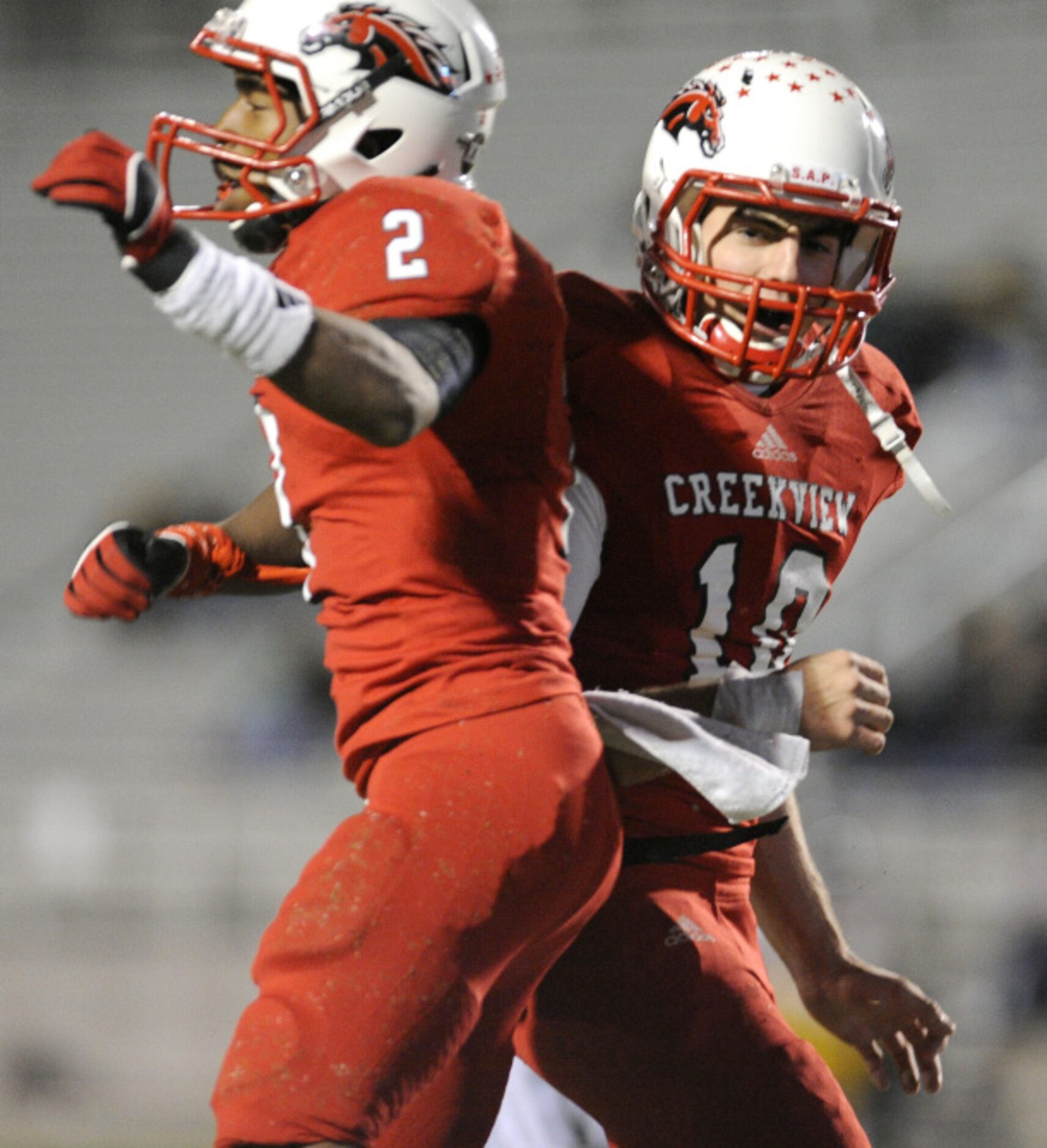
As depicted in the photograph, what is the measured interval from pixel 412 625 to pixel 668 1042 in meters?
0.60

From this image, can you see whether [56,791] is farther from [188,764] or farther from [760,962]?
[760,962]

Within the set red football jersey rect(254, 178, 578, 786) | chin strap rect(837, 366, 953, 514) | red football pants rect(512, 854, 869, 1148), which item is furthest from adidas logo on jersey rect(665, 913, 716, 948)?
chin strap rect(837, 366, 953, 514)

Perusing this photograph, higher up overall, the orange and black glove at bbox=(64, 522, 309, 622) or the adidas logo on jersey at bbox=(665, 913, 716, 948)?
the orange and black glove at bbox=(64, 522, 309, 622)

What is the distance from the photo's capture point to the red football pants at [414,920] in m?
1.39

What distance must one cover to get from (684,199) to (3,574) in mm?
5624

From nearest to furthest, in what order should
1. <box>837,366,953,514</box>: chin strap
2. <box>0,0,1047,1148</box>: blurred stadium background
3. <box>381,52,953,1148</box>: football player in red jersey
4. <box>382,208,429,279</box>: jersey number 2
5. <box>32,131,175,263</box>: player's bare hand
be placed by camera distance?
<box>32,131,175,263</box>: player's bare hand < <box>382,208,429,279</box>: jersey number 2 < <box>381,52,953,1148</box>: football player in red jersey < <box>837,366,953,514</box>: chin strap < <box>0,0,1047,1148</box>: blurred stadium background

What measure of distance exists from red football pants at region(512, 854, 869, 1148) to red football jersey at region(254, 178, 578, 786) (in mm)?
404

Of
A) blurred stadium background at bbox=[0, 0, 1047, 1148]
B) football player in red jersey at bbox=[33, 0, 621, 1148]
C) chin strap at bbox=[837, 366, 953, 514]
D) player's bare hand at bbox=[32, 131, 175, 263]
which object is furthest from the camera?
blurred stadium background at bbox=[0, 0, 1047, 1148]

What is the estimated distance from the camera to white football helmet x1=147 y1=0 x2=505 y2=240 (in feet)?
5.53

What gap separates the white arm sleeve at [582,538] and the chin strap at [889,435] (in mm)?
394

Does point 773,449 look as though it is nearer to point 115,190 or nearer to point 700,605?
point 700,605

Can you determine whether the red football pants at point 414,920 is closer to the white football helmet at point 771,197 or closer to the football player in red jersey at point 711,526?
the football player in red jersey at point 711,526

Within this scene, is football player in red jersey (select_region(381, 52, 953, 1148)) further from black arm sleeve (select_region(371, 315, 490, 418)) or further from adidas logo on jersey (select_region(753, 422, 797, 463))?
black arm sleeve (select_region(371, 315, 490, 418))

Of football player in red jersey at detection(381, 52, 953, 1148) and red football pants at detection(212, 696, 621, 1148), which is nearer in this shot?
red football pants at detection(212, 696, 621, 1148)
